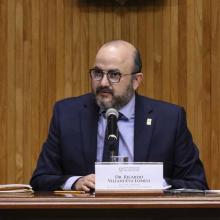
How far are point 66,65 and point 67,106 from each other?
979 millimetres

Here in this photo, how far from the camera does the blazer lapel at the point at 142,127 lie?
3.44 metres

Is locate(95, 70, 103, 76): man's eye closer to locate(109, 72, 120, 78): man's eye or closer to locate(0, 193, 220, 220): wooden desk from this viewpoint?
locate(109, 72, 120, 78): man's eye

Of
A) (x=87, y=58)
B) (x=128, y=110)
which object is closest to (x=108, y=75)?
(x=128, y=110)

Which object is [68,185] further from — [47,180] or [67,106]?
[67,106]

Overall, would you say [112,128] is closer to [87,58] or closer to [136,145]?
[136,145]

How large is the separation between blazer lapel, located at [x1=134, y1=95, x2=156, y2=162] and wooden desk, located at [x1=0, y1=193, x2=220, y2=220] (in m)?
0.99

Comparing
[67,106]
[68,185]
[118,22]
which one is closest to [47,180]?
[68,185]

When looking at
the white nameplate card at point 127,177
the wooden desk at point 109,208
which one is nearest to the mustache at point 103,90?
the white nameplate card at point 127,177

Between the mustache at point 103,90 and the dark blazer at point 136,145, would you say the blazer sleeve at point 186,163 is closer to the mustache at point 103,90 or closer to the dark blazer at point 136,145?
the dark blazer at point 136,145

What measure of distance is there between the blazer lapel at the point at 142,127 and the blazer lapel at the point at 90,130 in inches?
8.3

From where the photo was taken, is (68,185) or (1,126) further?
(1,126)

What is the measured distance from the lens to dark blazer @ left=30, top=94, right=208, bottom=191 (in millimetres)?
3449

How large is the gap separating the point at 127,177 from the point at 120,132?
88cm
